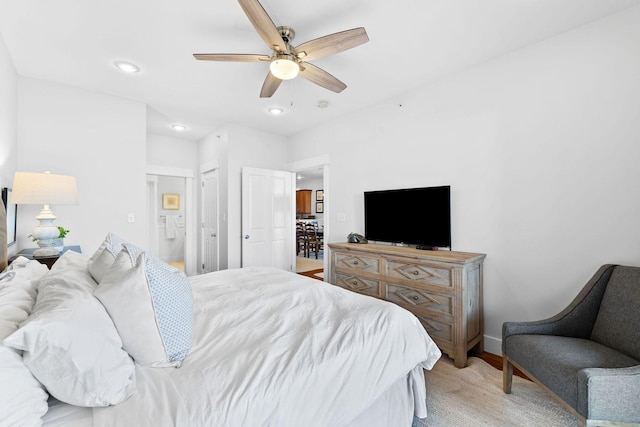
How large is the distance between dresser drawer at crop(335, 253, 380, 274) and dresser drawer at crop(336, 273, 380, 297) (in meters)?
0.10

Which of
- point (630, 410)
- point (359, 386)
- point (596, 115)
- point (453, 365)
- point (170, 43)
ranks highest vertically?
point (170, 43)

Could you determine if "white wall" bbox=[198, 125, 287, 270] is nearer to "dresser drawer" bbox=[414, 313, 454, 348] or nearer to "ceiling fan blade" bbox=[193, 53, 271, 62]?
"ceiling fan blade" bbox=[193, 53, 271, 62]

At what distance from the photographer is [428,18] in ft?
6.80

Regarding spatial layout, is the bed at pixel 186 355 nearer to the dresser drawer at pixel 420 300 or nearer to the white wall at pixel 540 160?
the dresser drawer at pixel 420 300

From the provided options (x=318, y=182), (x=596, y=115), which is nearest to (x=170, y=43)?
(x=596, y=115)

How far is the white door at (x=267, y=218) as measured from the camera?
4352 millimetres

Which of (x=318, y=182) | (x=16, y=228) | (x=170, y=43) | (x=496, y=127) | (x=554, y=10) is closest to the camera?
(x=554, y=10)

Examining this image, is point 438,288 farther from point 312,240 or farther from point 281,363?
point 312,240

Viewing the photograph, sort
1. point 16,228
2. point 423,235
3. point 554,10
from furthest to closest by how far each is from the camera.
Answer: point 423,235 → point 16,228 → point 554,10

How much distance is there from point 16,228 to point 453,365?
14.2 ft

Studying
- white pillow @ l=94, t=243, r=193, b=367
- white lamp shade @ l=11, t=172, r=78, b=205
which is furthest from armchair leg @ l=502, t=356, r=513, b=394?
white lamp shade @ l=11, t=172, r=78, b=205

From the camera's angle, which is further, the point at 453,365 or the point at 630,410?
the point at 453,365

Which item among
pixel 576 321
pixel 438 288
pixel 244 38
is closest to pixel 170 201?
pixel 244 38

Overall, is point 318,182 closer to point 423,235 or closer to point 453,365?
point 423,235
